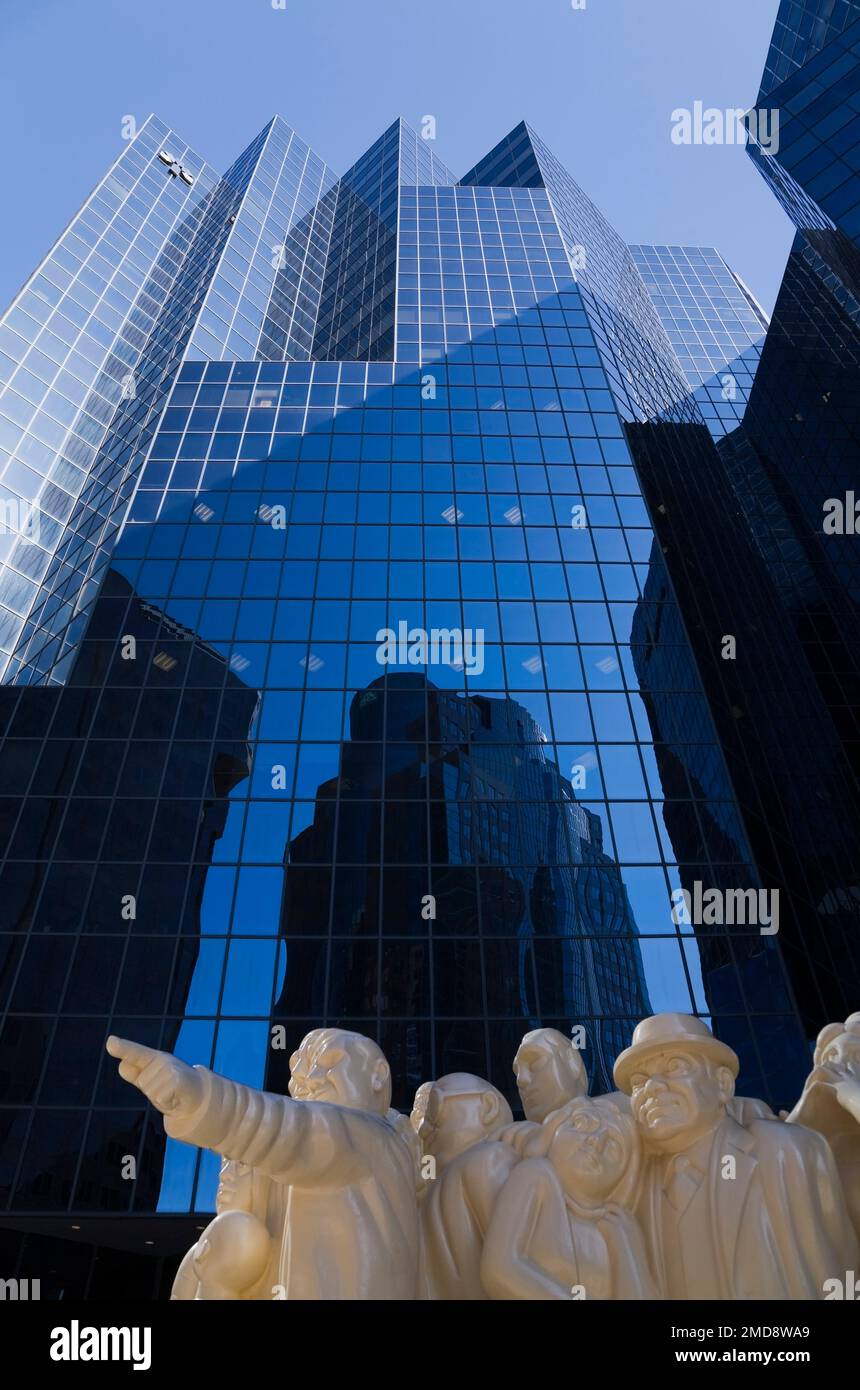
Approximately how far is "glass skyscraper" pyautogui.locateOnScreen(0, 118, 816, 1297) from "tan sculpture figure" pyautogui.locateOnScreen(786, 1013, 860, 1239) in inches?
676

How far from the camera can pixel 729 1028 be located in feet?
73.4

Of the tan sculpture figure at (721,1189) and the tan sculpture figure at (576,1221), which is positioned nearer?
the tan sculpture figure at (721,1189)

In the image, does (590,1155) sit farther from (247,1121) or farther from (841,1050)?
(247,1121)

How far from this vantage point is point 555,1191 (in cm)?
468

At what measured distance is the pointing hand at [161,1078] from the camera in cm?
355

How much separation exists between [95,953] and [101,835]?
3.53m

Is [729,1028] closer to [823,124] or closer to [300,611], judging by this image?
[300,611]

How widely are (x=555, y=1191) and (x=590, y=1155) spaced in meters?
0.25

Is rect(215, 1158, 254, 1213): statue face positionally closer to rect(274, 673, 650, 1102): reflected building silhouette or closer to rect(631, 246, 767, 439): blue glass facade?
rect(274, 673, 650, 1102): reflected building silhouette

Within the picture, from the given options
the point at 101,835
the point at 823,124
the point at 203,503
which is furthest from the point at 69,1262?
the point at 823,124

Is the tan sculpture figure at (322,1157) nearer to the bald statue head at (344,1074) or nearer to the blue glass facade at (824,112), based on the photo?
the bald statue head at (344,1074)

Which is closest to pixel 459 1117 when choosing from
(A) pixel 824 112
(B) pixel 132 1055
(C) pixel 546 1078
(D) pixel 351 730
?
(C) pixel 546 1078

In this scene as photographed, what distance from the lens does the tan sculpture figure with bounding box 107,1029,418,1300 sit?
3658 mm

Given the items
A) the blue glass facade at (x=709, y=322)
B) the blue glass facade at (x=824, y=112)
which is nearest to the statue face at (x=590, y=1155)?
the blue glass facade at (x=824, y=112)
